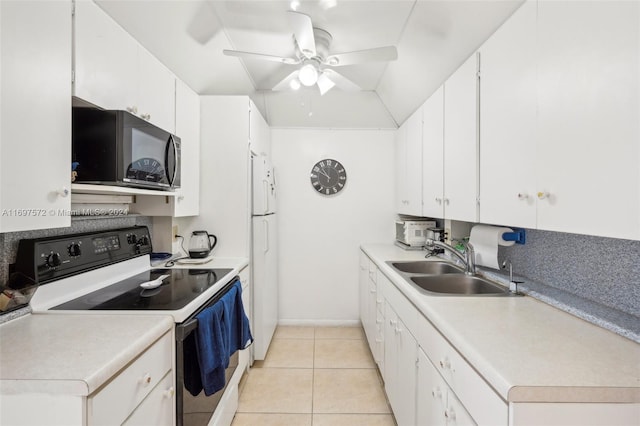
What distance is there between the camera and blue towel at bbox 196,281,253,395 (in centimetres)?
137

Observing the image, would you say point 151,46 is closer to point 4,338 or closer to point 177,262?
point 177,262

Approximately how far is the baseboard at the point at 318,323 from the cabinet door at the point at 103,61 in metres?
2.72

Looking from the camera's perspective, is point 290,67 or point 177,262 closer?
point 177,262

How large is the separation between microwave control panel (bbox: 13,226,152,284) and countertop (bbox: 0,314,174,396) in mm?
196

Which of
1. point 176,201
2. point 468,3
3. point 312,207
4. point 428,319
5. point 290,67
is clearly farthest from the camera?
point 312,207

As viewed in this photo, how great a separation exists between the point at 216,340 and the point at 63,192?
0.91 meters

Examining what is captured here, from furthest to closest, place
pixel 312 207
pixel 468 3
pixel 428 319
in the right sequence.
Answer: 1. pixel 312 207
2. pixel 468 3
3. pixel 428 319

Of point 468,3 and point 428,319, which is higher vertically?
point 468,3

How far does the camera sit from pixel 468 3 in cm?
156

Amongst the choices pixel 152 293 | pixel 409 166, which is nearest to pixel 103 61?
pixel 152 293

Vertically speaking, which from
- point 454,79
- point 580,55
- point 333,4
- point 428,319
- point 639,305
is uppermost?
point 333,4

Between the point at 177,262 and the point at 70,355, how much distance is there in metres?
1.35

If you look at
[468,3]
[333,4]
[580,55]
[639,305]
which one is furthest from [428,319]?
[333,4]

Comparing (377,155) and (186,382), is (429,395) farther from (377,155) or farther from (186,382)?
(377,155)
